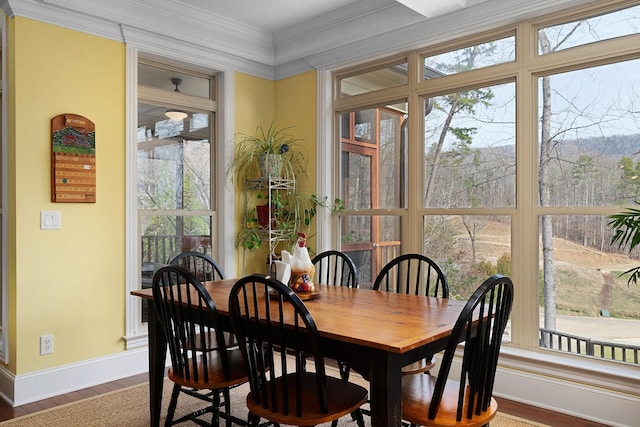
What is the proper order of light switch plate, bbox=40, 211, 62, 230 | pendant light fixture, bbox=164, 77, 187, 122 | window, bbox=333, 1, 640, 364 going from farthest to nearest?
1. pendant light fixture, bbox=164, 77, 187, 122
2. light switch plate, bbox=40, 211, 62, 230
3. window, bbox=333, 1, 640, 364

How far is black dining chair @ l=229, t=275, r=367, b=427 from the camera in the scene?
6.04 feet

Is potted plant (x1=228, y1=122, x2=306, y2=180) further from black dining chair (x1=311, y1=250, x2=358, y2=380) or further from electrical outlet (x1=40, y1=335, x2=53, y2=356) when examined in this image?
electrical outlet (x1=40, y1=335, x2=53, y2=356)

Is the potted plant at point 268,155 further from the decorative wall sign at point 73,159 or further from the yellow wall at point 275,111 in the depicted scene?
the decorative wall sign at point 73,159

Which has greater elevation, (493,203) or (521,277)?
(493,203)

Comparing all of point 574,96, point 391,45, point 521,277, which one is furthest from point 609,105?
point 391,45

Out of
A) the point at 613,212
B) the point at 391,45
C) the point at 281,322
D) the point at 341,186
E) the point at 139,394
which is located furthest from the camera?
the point at 341,186

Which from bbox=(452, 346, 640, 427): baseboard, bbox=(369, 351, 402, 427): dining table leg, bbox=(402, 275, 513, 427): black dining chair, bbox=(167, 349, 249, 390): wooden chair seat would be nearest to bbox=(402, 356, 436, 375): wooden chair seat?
bbox=(402, 275, 513, 427): black dining chair

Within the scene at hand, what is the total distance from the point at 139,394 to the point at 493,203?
268 cm

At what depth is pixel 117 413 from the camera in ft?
9.70

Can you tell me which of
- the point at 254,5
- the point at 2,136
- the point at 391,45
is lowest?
the point at 2,136

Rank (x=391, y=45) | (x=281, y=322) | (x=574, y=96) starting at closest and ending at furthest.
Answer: (x=281, y=322)
(x=574, y=96)
(x=391, y=45)

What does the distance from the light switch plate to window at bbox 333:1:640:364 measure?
7.53 ft

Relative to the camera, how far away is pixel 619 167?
2836mm

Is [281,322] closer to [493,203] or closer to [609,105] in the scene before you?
[493,203]
